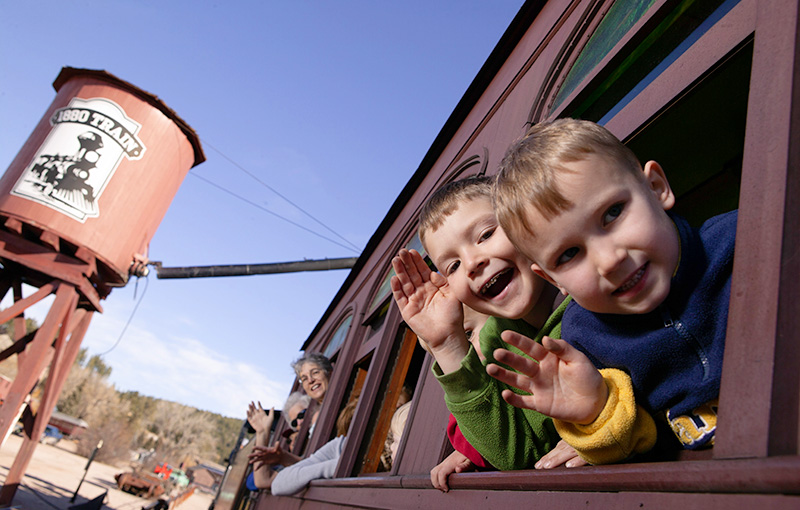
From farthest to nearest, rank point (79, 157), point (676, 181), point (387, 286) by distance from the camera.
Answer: point (79, 157), point (387, 286), point (676, 181)

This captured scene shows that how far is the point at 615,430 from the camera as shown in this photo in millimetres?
1060

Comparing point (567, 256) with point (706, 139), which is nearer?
point (567, 256)

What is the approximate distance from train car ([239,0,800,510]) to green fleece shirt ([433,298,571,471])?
0.09 m

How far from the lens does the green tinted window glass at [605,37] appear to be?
2.09m

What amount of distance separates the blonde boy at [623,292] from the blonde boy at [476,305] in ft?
0.84

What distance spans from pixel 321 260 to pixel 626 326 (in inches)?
782

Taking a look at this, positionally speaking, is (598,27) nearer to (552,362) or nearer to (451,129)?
(552,362)

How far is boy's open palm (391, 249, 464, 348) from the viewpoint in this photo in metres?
1.65

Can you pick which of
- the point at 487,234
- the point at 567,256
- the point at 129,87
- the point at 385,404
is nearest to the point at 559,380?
the point at 567,256

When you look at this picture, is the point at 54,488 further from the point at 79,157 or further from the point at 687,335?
the point at 687,335

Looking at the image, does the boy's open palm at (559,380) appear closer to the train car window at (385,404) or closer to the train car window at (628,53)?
the train car window at (628,53)

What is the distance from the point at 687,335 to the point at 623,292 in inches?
5.9

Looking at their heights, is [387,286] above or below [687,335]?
above

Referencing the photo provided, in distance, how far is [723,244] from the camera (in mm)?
1084
